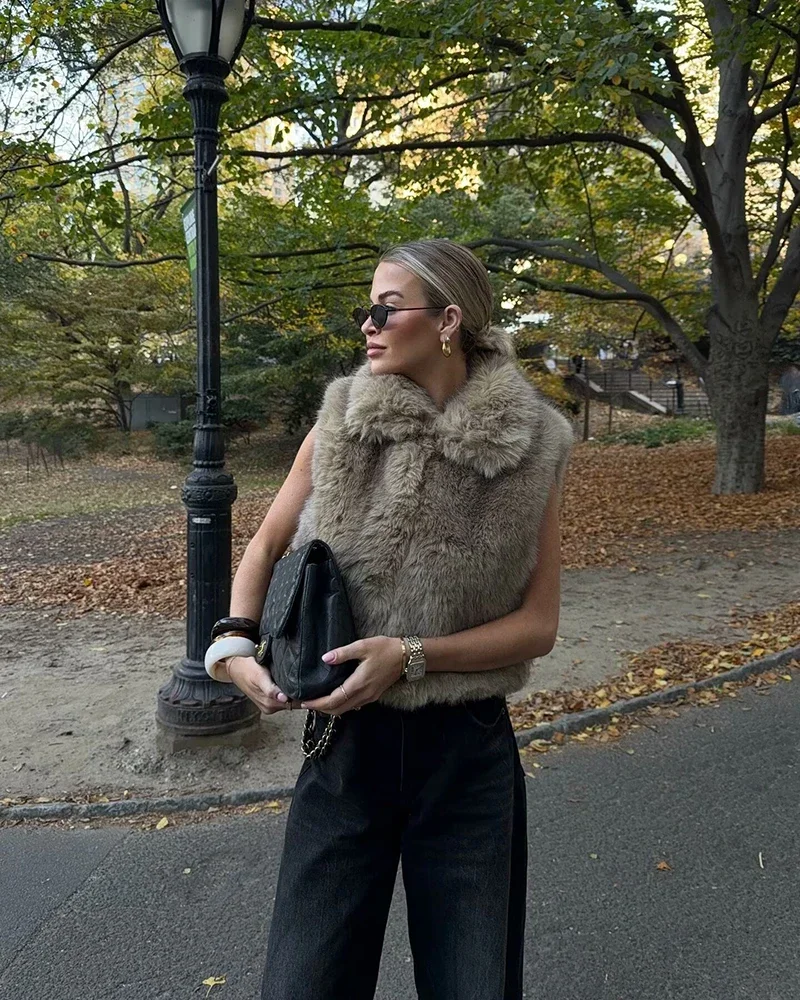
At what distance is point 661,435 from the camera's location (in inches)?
949

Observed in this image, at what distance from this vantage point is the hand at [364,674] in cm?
144

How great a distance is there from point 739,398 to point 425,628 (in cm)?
1211

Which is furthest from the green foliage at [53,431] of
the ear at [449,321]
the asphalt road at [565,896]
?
the ear at [449,321]

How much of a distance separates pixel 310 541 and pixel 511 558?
0.40 meters

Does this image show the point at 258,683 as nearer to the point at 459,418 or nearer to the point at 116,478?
the point at 459,418

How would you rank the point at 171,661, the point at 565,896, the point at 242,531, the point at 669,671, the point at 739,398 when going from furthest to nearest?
the point at 739,398, the point at 242,531, the point at 171,661, the point at 669,671, the point at 565,896

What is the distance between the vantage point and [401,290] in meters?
1.61

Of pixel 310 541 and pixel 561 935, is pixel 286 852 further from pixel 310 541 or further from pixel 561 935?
pixel 561 935

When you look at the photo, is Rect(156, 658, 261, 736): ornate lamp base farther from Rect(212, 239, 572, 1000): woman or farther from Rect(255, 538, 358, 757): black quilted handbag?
Rect(255, 538, 358, 757): black quilted handbag

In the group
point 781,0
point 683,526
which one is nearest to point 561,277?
point 683,526

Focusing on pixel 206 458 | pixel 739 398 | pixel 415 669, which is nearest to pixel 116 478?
pixel 739 398

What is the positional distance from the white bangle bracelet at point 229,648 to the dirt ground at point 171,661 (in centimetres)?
257

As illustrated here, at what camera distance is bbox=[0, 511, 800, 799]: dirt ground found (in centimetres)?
416

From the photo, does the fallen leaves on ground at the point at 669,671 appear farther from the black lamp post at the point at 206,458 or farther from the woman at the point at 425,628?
the woman at the point at 425,628
